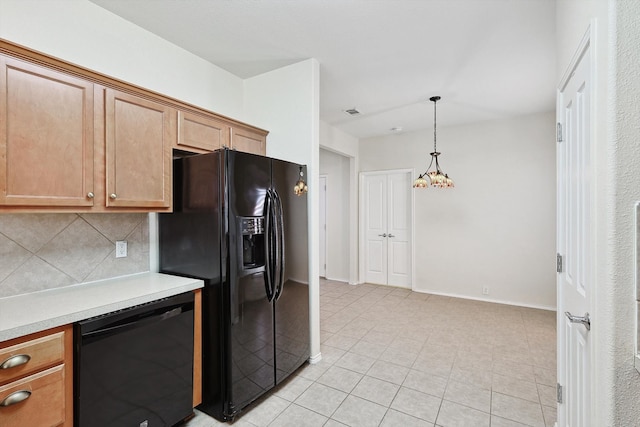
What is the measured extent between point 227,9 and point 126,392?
8.19 ft

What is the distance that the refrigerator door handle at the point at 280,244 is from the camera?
2.34 meters

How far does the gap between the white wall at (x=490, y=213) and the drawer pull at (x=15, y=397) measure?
16.2 feet

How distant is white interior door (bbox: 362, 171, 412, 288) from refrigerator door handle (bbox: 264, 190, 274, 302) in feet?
12.1

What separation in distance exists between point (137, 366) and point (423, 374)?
7.23 ft

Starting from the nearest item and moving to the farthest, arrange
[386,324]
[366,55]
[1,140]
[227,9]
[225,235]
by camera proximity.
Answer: [1,140] → [225,235] → [227,9] → [366,55] → [386,324]

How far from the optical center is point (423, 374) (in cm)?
259

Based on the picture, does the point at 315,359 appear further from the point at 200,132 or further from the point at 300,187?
the point at 200,132

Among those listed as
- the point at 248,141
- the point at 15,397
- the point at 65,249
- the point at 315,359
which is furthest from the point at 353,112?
the point at 15,397

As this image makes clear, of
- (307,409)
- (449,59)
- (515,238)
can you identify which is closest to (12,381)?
(307,409)

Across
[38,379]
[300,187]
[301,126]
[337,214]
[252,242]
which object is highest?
[301,126]

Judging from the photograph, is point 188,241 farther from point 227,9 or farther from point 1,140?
point 227,9

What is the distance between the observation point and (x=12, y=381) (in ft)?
4.10

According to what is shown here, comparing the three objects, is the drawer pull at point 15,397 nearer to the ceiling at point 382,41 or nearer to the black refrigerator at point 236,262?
the black refrigerator at point 236,262

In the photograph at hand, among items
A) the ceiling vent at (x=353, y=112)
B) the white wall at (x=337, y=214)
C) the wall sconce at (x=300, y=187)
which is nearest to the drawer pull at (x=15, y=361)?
the wall sconce at (x=300, y=187)
